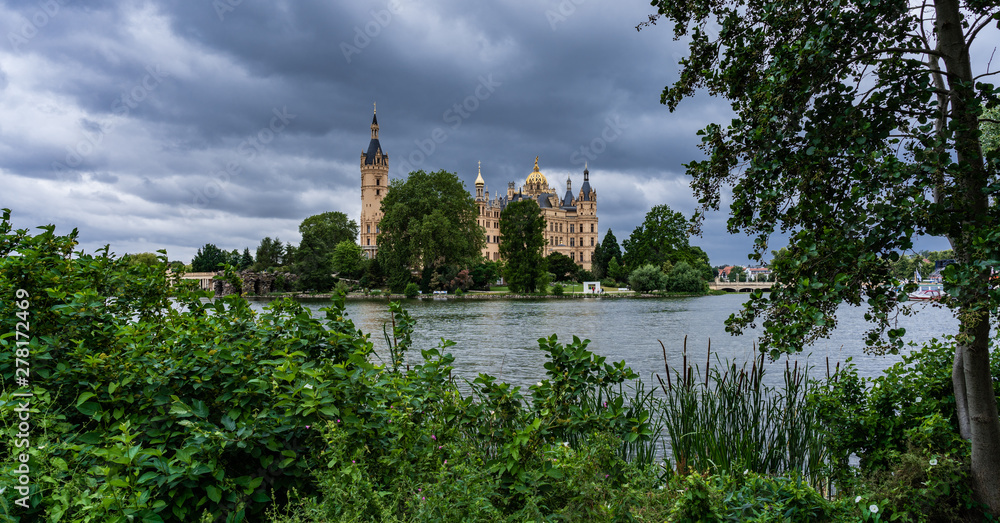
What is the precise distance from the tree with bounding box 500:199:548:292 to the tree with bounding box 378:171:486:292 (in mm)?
2953

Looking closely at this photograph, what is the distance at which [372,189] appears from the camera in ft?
286

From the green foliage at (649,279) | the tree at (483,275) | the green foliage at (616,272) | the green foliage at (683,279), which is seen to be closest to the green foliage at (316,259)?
the tree at (483,275)

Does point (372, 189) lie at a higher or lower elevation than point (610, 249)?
higher

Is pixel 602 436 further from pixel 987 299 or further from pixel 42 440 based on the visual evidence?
pixel 42 440

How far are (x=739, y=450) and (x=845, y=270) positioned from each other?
204 centimetres

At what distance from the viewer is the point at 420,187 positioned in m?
49.3

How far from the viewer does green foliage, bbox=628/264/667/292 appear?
5566 centimetres

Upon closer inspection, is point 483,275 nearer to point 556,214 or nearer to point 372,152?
point 372,152

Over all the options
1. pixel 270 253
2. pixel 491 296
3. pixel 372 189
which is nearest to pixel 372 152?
pixel 372 189

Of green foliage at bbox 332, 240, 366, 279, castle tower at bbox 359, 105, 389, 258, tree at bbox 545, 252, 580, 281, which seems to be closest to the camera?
green foliage at bbox 332, 240, 366, 279

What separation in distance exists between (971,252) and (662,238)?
62.1 m

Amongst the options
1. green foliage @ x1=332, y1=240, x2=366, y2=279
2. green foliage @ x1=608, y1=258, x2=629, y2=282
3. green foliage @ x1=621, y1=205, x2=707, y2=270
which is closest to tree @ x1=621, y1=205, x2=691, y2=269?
green foliage @ x1=621, y1=205, x2=707, y2=270

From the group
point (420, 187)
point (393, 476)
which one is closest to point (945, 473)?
point (393, 476)

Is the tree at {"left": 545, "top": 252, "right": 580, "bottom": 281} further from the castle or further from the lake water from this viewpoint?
the lake water
